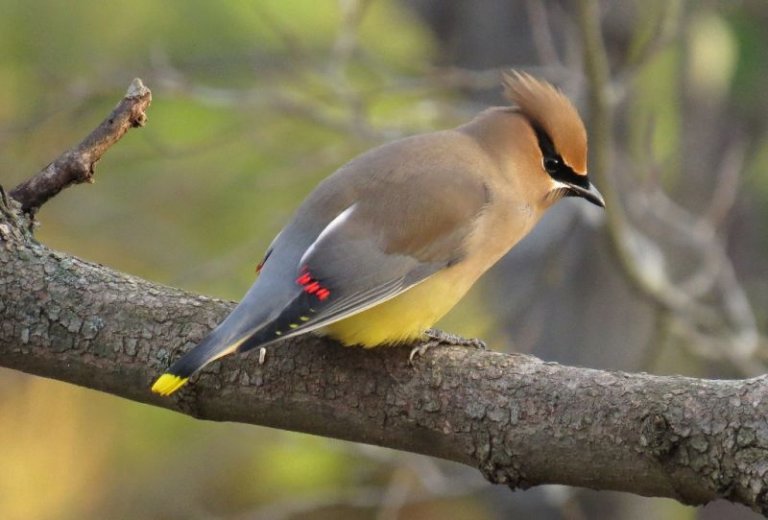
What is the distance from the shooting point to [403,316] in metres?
3.48

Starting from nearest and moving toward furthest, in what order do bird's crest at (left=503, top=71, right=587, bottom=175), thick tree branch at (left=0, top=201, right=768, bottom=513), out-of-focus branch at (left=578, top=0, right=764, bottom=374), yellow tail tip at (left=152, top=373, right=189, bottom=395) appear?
1. thick tree branch at (left=0, top=201, right=768, bottom=513)
2. yellow tail tip at (left=152, top=373, right=189, bottom=395)
3. bird's crest at (left=503, top=71, right=587, bottom=175)
4. out-of-focus branch at (left=578, top=0, right=764, bottom=374)

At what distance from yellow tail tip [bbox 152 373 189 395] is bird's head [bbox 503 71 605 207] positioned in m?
1.59

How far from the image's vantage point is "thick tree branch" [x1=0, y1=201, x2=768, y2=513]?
103 inches

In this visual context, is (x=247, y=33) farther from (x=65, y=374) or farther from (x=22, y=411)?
(x=65, y=374)

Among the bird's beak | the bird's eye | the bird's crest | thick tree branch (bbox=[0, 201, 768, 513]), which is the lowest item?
thick tree branch (bbox=[0, 201, 768, 513])

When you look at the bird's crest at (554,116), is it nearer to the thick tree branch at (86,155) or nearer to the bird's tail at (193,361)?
the thick tree branch at (86,155)

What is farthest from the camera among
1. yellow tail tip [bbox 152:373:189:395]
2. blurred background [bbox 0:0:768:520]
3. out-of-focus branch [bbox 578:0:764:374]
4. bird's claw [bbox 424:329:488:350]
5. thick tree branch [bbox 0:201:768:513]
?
blurred background [bbox 0:0:768:520]

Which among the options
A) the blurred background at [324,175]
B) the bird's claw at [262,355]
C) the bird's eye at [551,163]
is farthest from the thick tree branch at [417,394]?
the blurred background at [324,175]

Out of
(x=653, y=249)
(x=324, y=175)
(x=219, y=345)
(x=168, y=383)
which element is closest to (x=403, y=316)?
(x=219, y=345)

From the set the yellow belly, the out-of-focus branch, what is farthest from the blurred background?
the yellow belly

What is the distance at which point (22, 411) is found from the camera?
663 cm

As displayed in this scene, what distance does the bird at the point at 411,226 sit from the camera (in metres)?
3.33

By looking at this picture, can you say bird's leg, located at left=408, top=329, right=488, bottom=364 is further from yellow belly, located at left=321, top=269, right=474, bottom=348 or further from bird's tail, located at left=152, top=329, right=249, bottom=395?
bird's tail, located at left=152, top=329, right=249, bottom=395

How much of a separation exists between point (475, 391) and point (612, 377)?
320mm
